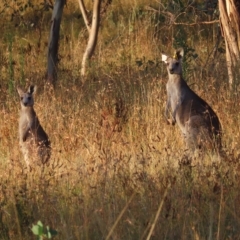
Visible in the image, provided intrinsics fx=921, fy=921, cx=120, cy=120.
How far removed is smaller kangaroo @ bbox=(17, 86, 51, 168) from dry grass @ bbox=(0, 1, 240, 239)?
0.32ft

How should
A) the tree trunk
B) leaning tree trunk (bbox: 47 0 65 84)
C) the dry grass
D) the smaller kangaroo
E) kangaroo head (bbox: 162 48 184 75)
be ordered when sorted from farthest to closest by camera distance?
the tree trunk → leaning tree trunk (bbox: 47 0 65 84) → kangaroo head (bbox: 162 48 184 75) → the smaller kangaroo → the dry grass

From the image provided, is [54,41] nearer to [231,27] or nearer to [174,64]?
[231,27]

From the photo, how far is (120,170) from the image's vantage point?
21.9ft

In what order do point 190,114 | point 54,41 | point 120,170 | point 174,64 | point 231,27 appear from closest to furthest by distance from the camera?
point 120,170
point 190,114
point 174,64
point 231,27
point 54,41

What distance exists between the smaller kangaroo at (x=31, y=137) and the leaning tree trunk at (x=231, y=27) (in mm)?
2550

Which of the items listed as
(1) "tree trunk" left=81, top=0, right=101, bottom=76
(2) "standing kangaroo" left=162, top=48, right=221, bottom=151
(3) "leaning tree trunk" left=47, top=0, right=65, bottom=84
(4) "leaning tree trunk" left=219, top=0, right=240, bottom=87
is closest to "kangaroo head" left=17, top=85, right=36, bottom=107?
(2) "standing kangaroo" left=162, top=48, right=221, bottom=151

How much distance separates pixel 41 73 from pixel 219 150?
7.56 metres

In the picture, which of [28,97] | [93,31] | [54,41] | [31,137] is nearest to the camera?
[31,137]

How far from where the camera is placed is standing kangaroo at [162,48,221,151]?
7873 millimetres

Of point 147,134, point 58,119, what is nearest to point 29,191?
point 147,134

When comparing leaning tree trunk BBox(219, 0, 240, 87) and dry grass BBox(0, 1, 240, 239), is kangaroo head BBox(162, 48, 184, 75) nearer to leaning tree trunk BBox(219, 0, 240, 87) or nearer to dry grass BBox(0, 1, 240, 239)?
dry grass BBox(0, 1, 240, 239)

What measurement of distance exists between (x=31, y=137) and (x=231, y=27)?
3.27 m

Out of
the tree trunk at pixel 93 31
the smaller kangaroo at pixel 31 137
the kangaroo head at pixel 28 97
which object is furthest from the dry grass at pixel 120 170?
the tree trunk at pixel 93 31

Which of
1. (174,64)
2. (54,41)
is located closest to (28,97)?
(174,64)
